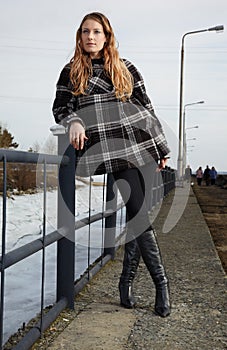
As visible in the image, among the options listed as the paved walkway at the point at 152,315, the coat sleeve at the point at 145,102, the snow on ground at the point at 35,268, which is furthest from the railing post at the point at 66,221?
the coat sleeve at the point at 145,102

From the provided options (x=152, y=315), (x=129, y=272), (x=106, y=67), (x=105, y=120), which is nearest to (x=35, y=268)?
(x=129, y=272)

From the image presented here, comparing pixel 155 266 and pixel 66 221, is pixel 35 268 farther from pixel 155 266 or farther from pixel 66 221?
pixel 155 266

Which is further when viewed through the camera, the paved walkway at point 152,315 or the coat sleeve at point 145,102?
the coat sleeve at point 145,102

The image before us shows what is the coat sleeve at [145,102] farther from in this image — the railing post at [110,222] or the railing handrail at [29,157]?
the railing post at [110,222]

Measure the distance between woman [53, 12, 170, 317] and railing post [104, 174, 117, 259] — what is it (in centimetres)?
148

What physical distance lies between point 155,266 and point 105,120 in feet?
2.87

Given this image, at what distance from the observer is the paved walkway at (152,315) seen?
107 inches

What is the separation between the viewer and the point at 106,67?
9.78 ft

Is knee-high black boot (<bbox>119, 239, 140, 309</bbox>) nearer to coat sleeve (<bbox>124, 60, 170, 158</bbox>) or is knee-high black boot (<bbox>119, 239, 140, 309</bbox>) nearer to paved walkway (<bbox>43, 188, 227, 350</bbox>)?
paved walkway (<bbox>43, 188, 227, 350</bbox>)

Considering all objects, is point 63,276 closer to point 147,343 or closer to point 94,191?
point 147,343

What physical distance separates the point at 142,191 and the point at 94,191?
0.96 m

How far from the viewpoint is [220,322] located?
3.09m

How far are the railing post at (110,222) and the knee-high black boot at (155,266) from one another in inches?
Result: 56.7

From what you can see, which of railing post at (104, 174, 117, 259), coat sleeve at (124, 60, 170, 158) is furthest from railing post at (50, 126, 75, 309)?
railing post at (104, 174, 117, 259)
